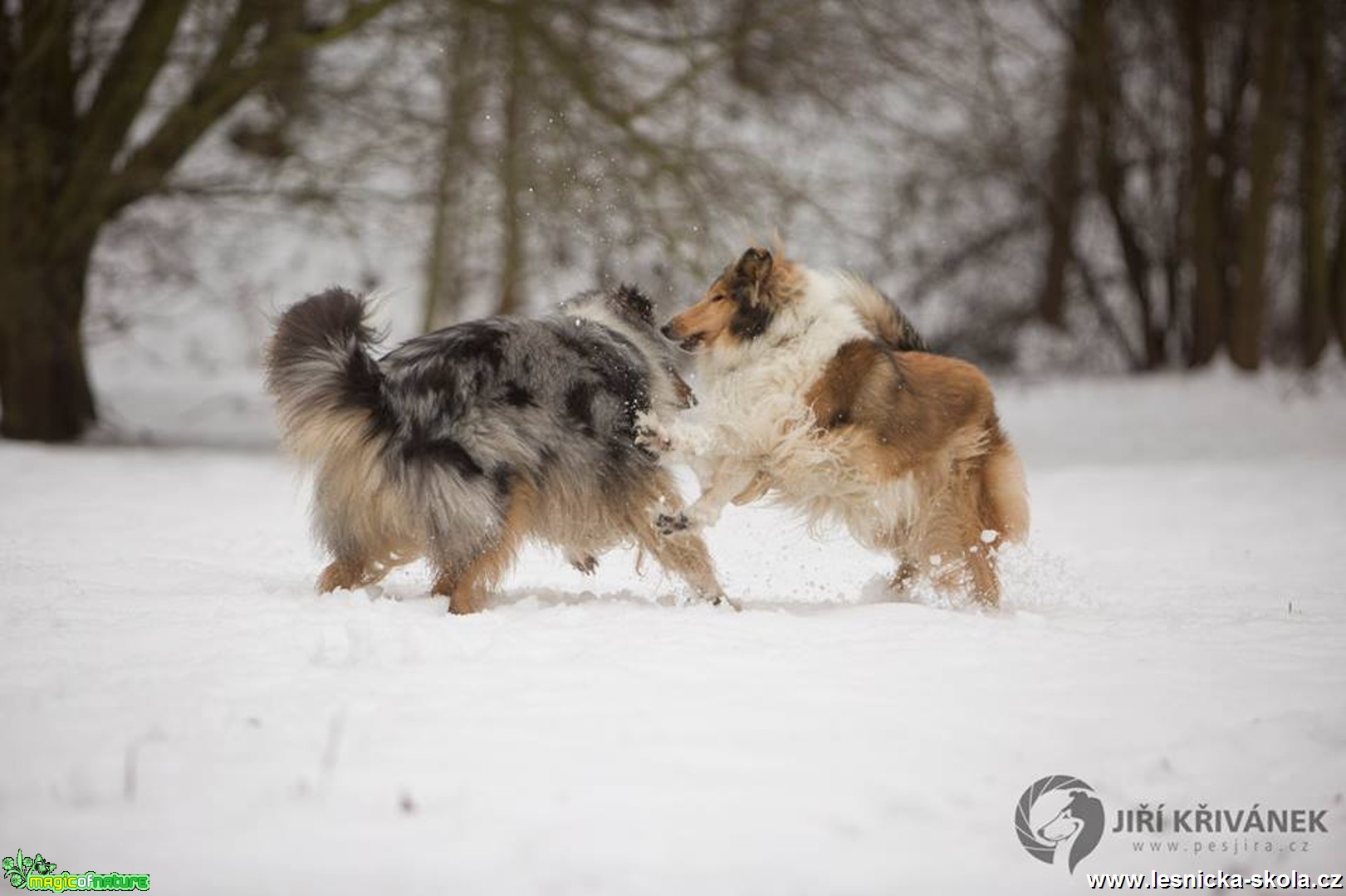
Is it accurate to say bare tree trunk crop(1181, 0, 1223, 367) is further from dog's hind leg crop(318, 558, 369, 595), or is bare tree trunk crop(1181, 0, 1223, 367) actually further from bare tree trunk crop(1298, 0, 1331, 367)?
dog's hind leg crop(318, 558, 369, 595)

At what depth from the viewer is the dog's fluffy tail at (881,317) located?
17.5 ft

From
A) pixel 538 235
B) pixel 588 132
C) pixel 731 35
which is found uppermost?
pixel 731 35

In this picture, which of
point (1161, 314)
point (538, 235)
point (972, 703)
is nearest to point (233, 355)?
point (538, 235)

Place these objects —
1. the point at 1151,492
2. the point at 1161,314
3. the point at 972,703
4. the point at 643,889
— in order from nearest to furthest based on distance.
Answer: the point at 643,889 < the point at 972,703 < the point at 1151,492 < the point at 1161,314

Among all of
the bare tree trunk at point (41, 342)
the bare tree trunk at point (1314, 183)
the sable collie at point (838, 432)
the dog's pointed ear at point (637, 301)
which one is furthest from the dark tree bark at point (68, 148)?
the bare tree trunk at point (1314, 183)

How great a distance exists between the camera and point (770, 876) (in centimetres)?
260

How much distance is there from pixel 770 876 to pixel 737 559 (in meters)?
4.11

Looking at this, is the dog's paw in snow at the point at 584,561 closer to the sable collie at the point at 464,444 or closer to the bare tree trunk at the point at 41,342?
the sable collie at the point at 464,444

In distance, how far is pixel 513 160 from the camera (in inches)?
456

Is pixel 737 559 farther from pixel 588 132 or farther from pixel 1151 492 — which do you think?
pixel 588 132

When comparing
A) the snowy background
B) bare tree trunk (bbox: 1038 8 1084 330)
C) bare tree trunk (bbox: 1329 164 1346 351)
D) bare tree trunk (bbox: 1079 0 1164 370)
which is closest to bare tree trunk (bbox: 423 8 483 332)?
the snowy background

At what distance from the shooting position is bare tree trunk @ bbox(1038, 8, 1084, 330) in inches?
661

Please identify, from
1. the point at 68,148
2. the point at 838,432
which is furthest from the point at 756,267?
the point at 68,148

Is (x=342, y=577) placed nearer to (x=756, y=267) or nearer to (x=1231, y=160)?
(x=756, y=267)
